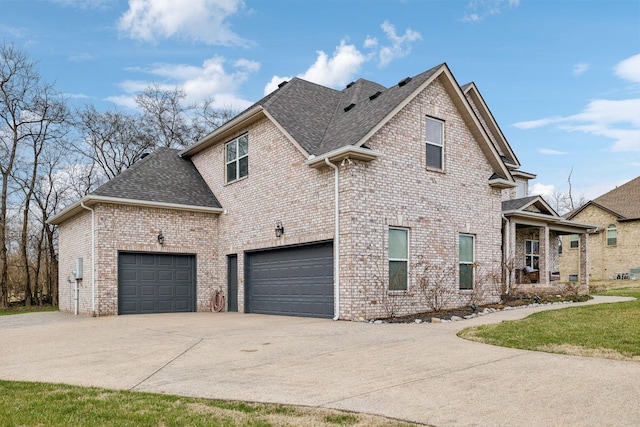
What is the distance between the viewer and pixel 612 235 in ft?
114

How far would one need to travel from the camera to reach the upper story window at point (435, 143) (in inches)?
609

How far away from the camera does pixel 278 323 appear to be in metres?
12.9

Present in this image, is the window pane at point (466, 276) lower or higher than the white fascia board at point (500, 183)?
lower

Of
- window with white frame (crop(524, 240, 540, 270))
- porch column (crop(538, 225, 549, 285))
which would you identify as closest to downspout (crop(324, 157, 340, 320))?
porch column (crop(538, 225, 549, 285))

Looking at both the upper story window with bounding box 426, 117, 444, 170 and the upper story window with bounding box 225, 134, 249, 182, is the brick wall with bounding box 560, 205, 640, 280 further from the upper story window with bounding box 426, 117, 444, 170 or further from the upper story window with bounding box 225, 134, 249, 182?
the upper story window with bounding box 225, 134, 249, 182

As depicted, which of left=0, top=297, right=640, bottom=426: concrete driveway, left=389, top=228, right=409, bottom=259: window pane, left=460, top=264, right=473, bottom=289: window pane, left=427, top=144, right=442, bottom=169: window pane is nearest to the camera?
left=0, top=297, right=640, bottom=426: concrete driveway

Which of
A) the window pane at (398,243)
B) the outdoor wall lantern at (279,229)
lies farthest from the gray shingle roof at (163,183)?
the window pane at (398,243)

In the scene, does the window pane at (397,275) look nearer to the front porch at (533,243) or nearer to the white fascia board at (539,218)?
the front porch at (533,243)

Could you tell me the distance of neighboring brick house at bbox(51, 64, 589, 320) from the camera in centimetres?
1377

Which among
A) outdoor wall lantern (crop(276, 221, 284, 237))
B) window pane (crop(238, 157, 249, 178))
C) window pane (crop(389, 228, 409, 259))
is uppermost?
window pane (crop(238, 157, 249, 178))

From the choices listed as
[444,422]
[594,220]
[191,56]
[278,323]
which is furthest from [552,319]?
[594,220]

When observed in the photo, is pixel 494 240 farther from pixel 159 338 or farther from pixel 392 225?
pixel 159 338

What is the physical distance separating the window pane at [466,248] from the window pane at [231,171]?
7980 millimetres

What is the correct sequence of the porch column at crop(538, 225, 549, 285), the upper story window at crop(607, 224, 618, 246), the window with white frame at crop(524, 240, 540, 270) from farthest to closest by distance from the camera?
the upper story window at crop(607, 224, 618, 246), the window with white frame at crop(524, 240, 540, 270), the porch column at crop(538, 225, 549, 285)
